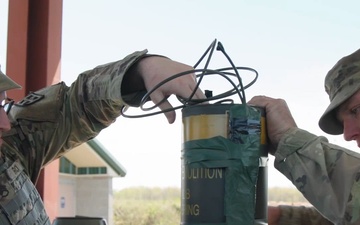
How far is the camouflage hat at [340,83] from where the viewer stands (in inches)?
66.9

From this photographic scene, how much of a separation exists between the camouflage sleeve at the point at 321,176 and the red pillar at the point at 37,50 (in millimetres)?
1804

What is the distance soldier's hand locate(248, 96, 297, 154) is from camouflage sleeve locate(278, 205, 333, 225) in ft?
1.43

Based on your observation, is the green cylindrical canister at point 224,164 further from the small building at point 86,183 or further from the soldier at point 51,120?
the small building at point 86,183

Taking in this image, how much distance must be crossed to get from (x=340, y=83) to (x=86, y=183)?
549 cm

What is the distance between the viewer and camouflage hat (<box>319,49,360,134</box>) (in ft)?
5.57

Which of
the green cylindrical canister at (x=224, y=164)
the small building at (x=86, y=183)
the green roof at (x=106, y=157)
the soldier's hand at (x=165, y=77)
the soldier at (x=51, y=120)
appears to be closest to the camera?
the green cylindrical canister at (x=224, y=164)

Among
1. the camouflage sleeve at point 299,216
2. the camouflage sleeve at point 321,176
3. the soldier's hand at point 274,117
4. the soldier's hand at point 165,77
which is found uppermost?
the soldier's hand at point 165,77

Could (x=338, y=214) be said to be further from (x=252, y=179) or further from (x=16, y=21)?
(x=16, y=21)

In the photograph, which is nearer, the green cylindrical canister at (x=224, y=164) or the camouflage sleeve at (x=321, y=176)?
the green cylindrical canister at (x=224, y=164)

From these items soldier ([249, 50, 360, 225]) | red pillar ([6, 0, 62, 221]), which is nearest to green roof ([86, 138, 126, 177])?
red pillar ([6, 0, 62, 221])

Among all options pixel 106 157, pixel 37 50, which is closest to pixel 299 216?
pixel 37 50

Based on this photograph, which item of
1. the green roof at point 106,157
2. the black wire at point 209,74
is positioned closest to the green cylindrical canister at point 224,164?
the black wire at point 209,74

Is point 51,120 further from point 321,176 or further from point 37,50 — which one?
point 37,50

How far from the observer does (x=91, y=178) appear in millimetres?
6949
